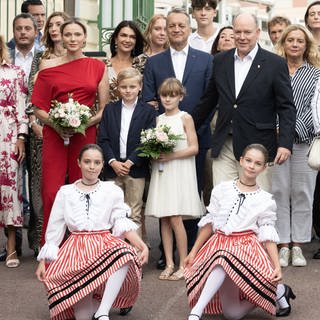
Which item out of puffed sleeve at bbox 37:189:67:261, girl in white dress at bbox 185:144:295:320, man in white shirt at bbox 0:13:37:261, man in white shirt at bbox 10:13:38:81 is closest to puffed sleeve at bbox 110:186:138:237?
puffed sleeve at bbox 37:189:67:261

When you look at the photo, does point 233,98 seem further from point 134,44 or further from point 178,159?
point 134,44

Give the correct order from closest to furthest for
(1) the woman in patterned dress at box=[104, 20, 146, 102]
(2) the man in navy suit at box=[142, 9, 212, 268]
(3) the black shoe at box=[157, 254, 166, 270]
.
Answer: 1. (3) the black shoe at box=[157, 254, 166, 270]
2. (2) the man in navy suit at box=[142, 9, 212, 268]
3. (1) the woman in patterned dress at box=[104, 20, 146, 102]

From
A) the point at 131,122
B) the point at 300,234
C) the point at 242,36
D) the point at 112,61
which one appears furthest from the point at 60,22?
the point at 300,234

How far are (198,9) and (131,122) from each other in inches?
82.3

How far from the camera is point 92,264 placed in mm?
6949

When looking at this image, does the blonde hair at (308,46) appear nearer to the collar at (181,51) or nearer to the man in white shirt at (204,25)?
the collar at (181,51)

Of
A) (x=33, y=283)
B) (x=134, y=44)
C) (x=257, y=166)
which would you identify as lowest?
(x=33, y=283)

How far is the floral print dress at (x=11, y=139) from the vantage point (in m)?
9.35

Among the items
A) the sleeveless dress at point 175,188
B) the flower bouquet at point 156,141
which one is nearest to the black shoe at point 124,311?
the sleeveless dress at point 175,188

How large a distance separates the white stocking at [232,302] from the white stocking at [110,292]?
761 mm

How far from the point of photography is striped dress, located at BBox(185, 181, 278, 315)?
7.02m

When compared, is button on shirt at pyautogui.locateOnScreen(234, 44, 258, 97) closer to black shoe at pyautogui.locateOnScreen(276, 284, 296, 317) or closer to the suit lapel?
the suit lapel

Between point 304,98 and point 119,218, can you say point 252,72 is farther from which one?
point 119,218

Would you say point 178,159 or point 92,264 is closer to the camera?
point 92,264
